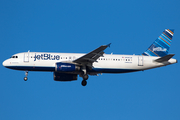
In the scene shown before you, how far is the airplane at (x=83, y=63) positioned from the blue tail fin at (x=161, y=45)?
0.23m

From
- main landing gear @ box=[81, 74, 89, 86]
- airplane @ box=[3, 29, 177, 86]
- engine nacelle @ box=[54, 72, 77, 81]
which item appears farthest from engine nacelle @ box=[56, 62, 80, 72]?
engine nacelle @ box=[54, 72, 77, 81]

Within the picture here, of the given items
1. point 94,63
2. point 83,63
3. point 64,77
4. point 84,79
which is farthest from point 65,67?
point 64,77

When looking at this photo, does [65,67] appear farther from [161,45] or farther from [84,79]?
[161,45]

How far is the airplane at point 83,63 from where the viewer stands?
41.8 meters

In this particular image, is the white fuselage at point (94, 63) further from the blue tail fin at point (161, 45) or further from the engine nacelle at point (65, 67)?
the blue tail fin at point (161, 45)

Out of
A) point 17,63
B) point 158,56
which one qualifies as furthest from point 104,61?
point 17,63

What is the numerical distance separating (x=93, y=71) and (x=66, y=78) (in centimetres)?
429

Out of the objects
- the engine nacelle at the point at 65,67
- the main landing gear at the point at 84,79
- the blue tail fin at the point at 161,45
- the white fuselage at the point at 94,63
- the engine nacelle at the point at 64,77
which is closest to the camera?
the engine nacelle at the point at 65,67

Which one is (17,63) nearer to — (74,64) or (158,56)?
(74,64)

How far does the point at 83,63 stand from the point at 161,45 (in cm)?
1271

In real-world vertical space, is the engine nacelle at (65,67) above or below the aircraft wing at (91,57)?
below

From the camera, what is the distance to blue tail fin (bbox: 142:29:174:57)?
4722 centimetres

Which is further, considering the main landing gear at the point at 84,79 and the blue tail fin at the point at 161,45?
the blue tail fin at the point at 161,45

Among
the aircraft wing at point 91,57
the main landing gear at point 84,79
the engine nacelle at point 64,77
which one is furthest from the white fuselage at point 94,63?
the engine nacelle at point 64,77
